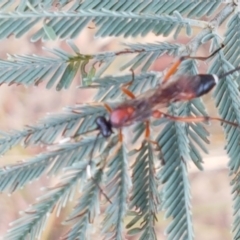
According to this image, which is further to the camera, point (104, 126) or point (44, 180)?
point (44, 180)

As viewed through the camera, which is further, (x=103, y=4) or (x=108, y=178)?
(x=103, y=4)

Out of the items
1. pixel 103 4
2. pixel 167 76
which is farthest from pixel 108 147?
pixel 103 4

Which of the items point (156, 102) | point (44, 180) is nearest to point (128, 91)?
point (156, 102)

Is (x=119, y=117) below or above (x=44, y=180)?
below

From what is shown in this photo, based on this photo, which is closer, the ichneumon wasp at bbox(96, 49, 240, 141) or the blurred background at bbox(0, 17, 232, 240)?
the ichneumon wasp at bbox(96, 49, 240, 141)

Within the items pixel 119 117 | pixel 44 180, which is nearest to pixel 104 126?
pixel 119 117

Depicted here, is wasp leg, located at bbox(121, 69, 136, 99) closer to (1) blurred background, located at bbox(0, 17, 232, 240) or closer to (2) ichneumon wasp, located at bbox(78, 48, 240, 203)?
(2) ichneumon wasp, located at bbox(78, 48, 240, 203)

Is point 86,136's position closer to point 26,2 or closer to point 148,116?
point 148,116

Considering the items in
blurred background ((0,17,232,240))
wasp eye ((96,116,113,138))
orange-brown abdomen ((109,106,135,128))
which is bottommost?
wasp eye ((96,116,113,138))

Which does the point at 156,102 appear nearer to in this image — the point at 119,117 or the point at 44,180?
the point at 119,117

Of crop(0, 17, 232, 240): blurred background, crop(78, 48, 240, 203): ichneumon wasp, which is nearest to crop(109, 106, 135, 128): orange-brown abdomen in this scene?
crop(78, 48, 240, 203): ichneumon wasp

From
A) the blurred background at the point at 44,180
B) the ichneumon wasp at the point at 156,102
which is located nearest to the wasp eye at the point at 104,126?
the ichneumon wasp at the point at 156,102
